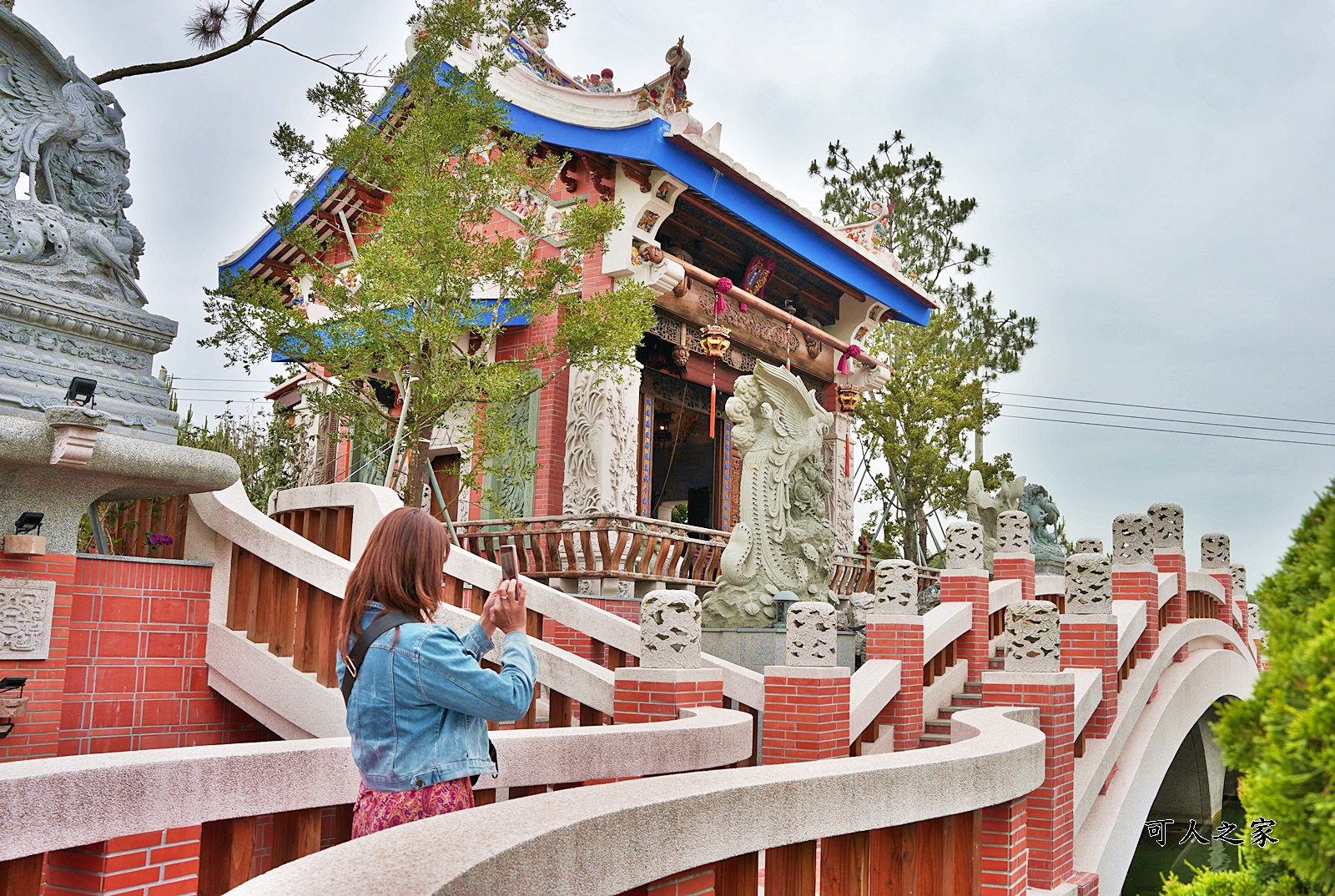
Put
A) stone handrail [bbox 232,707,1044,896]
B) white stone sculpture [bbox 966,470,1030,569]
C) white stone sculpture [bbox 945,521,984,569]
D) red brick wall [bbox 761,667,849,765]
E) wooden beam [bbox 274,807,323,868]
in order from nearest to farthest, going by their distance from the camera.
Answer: stone handrail [bbox 232,707,1044,896] < wooden beam [bbox 274,807,323,868] < red brick wall [bbox 761,667,849,765] < white stone sculpture [bbox 945,521,984,569] < white stone sculpture [bbox 966,470,1030,569]

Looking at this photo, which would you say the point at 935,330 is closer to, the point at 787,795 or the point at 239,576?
the point at 239,576

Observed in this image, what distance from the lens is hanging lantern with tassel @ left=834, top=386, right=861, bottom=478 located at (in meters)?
17.5

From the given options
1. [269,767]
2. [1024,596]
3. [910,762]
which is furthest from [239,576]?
[1024,596]

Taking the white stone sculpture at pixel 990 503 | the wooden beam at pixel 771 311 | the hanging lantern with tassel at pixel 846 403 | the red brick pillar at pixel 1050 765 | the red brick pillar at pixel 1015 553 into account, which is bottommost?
the red brick pillar at pixel 1050 765

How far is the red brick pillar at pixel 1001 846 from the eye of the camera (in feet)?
12.9

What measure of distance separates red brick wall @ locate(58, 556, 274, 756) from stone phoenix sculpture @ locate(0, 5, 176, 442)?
0.83 m

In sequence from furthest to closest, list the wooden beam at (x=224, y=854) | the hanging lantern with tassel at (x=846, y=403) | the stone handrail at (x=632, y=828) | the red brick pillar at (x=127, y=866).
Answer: the hanging lantern with tassel at (x=846, y=403) → the wooden beam at (x=224, y=854) → the red brick pillar at (x=127, y=866) → the stone handrail at (x=632, y=828)

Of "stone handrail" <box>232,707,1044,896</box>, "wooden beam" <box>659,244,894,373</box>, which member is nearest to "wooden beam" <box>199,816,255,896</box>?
"stone handrail" <box>232,707,1044,896</box>


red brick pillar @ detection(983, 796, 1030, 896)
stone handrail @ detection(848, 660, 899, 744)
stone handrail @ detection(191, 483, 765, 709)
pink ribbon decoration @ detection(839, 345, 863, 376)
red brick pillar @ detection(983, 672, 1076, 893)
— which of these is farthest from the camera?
pink ribbon decoration @ detection(839, 345, 863, 376)

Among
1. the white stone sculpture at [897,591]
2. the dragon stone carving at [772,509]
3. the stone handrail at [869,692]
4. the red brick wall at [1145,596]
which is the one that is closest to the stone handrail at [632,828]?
the stone handrail at [869,692]

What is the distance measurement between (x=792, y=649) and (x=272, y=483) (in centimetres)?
1048

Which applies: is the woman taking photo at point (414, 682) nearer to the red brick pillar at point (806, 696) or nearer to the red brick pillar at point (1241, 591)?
the red brick pillar at point (806, 696)

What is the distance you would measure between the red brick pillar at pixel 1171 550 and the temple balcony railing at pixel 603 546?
484 cm

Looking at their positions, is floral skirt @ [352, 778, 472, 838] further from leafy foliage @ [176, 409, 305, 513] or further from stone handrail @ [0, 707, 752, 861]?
leafy foliage @ [176, 409, 305, 513]
